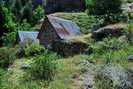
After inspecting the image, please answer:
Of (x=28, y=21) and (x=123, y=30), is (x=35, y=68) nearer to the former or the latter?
(x=123, y=30)

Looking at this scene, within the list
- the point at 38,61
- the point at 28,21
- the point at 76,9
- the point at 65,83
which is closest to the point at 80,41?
the point at 38,61

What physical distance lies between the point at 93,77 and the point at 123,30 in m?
9.26

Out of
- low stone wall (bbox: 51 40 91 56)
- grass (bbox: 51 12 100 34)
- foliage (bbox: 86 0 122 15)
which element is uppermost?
foliage (bbox: 86 0 122 15)

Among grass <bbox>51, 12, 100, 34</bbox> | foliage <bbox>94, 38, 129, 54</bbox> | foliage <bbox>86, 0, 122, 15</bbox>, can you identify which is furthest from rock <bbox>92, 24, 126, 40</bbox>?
grass <bbox>51, 12, 100, 34</bbox>

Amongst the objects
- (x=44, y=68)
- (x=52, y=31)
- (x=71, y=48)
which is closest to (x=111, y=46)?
(x=71, y=48)

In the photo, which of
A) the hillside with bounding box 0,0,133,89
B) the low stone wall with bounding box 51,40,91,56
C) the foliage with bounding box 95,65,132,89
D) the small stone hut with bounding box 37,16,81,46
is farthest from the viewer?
the small stone hut with bounding box 37,16,81,46

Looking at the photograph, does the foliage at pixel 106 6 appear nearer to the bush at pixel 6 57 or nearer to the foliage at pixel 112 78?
the bush at pixel 6 57

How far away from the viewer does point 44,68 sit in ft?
33.3

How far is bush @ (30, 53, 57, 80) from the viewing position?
9.88m

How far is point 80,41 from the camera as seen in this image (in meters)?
18.2

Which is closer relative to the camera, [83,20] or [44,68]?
[44,68]

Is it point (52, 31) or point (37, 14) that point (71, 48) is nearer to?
point (52, 31)

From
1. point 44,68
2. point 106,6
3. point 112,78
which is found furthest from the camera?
point 106,6

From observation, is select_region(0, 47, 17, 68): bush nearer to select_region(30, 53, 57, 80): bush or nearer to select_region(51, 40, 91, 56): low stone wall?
select_region(51, 40, 91, 56): low stone wall
